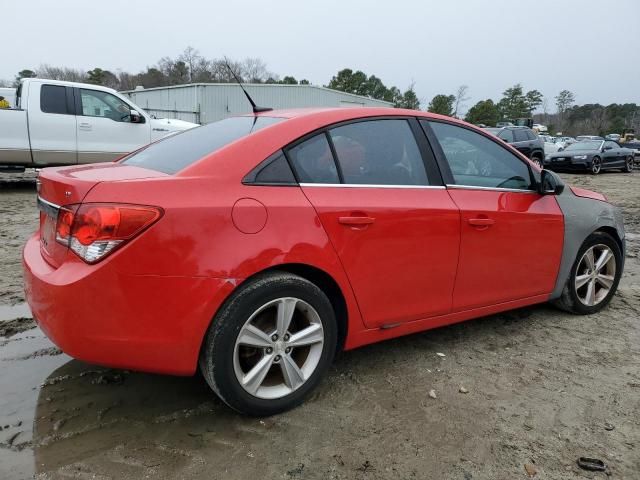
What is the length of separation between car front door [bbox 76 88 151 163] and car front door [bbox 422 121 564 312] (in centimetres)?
797

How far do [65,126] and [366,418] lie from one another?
872 centimetres

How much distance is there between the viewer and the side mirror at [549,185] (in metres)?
3.41

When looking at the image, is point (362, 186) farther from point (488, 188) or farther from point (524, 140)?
point (524, 140)

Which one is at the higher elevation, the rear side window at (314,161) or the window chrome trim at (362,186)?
the rear side window at (314,161)

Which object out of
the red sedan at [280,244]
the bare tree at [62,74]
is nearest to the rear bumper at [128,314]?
the red sedan at [280,244]

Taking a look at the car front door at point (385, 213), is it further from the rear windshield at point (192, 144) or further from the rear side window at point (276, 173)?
the rear windshield at point (192, 144)

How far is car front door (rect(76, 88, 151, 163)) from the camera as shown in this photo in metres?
9.22

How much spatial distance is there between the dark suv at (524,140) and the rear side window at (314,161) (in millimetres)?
15340

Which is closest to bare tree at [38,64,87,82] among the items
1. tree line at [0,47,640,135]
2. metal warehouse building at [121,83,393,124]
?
tree line at [0,47,640,135]

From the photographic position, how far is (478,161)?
325cm

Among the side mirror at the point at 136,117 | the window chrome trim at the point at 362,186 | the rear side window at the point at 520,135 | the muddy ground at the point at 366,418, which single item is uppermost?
the rear side window at the point at 520,135

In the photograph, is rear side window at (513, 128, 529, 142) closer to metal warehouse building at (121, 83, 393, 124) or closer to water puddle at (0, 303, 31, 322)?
metal warehouse building at (121, 83, 393, 124)

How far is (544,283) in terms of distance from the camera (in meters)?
3.51

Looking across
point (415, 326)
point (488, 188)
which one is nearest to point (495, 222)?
point (488, 188)
